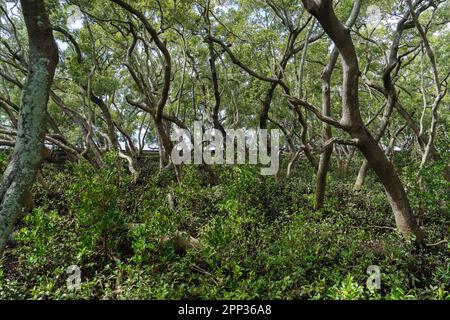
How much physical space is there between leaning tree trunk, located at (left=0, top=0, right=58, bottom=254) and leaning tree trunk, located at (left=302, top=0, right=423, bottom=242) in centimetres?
299

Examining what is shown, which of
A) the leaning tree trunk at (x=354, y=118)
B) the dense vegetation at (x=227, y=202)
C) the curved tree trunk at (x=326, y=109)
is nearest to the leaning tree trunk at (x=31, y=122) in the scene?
the dense vegetation at (x=227, y=202)

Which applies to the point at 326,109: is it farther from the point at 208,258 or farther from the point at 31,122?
the point at 31,122

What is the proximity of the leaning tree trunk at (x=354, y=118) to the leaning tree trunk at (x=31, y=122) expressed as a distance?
299cm

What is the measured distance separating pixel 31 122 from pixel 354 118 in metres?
4.08

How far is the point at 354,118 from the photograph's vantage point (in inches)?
186

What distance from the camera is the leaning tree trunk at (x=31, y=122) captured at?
2457 millimetres

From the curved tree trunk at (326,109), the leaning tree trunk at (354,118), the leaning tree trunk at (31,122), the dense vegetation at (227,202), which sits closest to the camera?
the leaning tree trunk at (31,122)

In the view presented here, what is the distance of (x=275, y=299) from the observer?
11.1 ft

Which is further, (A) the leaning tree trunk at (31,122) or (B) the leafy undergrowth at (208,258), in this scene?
(B) the leafy undergrowth at (208,258)

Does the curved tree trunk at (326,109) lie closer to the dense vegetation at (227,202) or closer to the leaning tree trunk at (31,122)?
the dense vegetation at (227,202)

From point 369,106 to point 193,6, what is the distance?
8775 mm

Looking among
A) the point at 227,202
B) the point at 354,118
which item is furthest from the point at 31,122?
the point at 354,118

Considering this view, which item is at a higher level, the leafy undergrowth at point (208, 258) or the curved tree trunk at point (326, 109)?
the curved tree trunk at point (326, 109)
